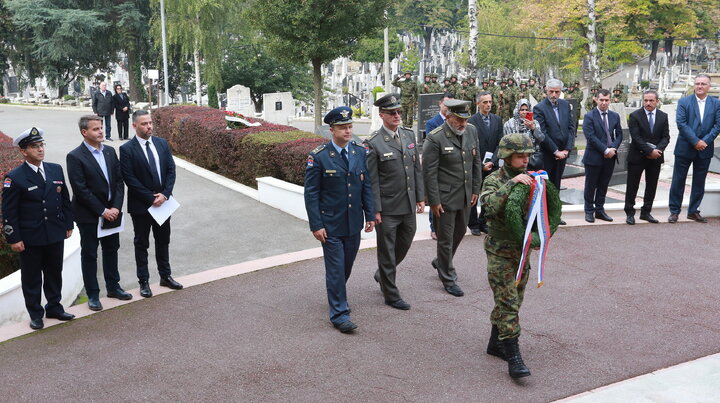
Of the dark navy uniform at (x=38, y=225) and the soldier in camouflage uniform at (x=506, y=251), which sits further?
the dark navy uniform at (x=38, y=225)

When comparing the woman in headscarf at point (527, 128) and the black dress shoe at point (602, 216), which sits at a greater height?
the woman in headscarf at point (527, 128)

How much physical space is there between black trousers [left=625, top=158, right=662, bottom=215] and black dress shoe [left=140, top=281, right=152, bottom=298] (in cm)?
645

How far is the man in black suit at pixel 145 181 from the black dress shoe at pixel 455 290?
276cm

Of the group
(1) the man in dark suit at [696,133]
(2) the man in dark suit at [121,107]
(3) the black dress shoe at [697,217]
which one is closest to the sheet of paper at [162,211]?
(1) the man in dark suit at [696,133]

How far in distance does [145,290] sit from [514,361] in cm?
357

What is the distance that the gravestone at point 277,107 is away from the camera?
2550 centimetres

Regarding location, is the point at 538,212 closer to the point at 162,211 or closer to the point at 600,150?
the point at 162,211

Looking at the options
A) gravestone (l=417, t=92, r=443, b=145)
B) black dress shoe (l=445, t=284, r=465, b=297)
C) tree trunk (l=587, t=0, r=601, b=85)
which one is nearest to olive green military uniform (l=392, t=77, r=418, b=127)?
gravestone (l=417, t=92, r=443, b=145)

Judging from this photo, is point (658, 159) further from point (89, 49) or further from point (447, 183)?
point (89, 49)

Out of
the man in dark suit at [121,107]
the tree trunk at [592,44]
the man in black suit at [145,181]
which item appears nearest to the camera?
the man in black suit at [145,181]

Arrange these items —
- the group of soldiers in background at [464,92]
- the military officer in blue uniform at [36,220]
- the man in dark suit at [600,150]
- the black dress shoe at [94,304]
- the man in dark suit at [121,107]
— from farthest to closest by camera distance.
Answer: the group of soldiers in background at [464,92], the man in dark suit at [121,107], the man in dark suit at [600,150], the black dress shoe at [94,304], the military officer in blue uniform at [36,220]

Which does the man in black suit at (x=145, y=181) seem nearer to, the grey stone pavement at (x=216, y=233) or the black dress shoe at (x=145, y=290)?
the black dress shoe at (x=145, y=290)

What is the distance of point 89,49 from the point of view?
37344mm

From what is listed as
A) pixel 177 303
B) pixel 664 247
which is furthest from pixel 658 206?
pixel 177 303
